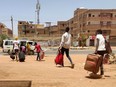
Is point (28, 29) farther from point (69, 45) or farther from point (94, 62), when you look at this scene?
point (94, 62)

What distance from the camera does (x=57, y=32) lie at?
371 ft

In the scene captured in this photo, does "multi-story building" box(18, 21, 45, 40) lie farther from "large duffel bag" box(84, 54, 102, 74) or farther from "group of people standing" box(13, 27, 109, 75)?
"large duffel bag" box(84, 54, 102, 74)

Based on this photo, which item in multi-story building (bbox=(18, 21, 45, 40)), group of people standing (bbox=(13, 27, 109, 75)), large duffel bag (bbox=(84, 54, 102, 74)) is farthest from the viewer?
multi-story building (bbox=(18, 21, 45, 40))

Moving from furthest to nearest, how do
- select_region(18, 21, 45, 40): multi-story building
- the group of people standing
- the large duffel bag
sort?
select_region(18, 21, 45, 40): multi-story building → the group of people standing → the large duffel bag

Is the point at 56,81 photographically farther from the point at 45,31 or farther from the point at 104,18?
the point at 45,31

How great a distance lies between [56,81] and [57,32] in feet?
338

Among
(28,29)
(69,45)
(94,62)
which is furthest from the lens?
(28,29)

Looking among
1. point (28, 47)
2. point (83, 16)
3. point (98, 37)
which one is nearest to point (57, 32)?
point (83, 16)

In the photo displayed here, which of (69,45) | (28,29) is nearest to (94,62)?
(69,45)

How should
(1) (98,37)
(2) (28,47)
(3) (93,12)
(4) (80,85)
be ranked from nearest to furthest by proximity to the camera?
(4) (80,85), (1) (98,37), (2) (28,47), (3) (93,12)

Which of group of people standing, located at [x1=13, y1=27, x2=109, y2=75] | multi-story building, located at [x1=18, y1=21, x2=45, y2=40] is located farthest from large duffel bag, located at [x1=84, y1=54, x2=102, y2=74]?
multi-story building, located at [x1=18, y1=21, x2=45, y2=40]

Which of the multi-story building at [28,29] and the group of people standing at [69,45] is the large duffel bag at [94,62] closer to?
the group of people standing at [69,45]

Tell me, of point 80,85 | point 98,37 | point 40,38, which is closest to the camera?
point 80,85

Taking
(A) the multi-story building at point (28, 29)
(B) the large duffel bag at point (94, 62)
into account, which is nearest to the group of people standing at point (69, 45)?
(B) the large duffel bag at point (94, 62)
